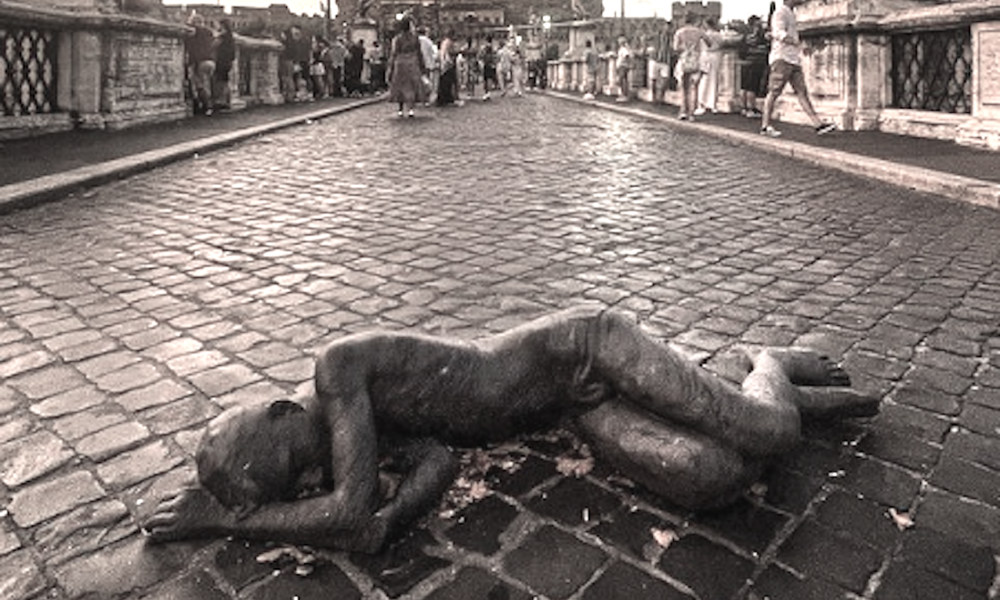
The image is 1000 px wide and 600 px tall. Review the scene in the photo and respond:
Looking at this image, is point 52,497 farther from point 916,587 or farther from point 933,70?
point 933,70

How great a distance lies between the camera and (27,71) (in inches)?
392

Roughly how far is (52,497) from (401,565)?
1.08m

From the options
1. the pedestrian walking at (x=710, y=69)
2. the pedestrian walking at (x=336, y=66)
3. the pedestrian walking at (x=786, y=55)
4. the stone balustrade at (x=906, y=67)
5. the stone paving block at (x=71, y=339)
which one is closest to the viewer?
the stone paving block at (x=71, y=339)

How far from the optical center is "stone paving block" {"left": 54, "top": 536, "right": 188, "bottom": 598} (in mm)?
1785

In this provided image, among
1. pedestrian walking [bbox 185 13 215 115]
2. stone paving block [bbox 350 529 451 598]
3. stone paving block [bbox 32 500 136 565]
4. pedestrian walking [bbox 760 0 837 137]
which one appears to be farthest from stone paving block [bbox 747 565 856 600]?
pedestrian walking [bbox 185 13 215 115]

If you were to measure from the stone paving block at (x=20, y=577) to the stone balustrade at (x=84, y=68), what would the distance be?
9256 millimetres

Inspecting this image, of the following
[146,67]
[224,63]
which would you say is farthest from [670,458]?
[224,63]

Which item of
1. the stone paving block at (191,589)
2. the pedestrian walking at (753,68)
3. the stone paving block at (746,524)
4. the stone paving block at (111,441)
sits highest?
the pedestrian walking at (753,68)

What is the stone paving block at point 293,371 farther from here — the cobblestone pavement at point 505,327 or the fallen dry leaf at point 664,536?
the fallen dry leaf at point 664,536

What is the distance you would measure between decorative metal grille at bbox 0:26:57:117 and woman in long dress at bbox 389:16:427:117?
6204mm

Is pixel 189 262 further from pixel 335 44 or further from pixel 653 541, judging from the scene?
pixel 335 44

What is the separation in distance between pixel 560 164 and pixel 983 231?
15.8 ft

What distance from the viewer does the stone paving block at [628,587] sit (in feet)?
5.73

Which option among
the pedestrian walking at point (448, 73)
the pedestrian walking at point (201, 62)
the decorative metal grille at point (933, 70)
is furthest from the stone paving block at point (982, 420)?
the pedestrian walking at point (448, 73)
